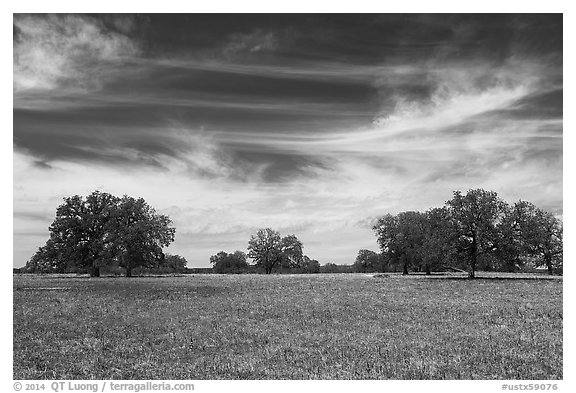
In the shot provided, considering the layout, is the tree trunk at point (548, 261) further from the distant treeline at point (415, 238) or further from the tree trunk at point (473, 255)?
the tree trunk at point (473, 255)

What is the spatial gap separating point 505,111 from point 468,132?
4.84 ft

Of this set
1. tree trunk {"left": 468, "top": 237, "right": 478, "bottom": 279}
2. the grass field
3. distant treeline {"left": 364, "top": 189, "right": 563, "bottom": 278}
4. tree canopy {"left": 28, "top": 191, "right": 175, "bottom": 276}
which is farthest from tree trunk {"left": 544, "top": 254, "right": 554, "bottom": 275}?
tree canopy {"left": 28, "top": 191, "right": 175, "bottom": 276}

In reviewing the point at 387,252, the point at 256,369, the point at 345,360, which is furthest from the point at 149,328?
the point at 387,252

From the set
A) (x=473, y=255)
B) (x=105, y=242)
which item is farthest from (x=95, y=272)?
(x=473, y=255)

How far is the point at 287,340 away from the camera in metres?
15.1

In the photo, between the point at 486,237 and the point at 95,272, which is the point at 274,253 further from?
the point at 486,237

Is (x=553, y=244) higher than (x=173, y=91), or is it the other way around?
(x=173, y=91)

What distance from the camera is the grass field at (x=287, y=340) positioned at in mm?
12078

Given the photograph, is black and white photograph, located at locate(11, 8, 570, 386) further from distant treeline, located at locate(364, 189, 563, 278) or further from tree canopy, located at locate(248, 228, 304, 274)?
tree canopy, located at locate(248, 228, 304, 274)

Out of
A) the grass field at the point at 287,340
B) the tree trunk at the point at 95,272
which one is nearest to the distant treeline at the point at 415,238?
the tree trunk at the point at 95,272

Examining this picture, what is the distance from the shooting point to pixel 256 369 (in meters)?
12.2

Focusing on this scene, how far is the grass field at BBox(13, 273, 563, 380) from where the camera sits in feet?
39.6
